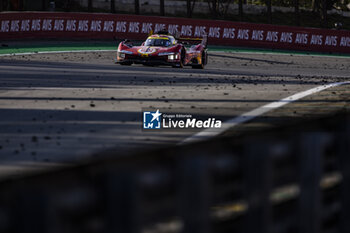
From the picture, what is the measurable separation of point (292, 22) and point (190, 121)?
89339 millimetres

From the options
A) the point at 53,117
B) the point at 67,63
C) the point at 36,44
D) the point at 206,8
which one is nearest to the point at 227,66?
the point at 67,63

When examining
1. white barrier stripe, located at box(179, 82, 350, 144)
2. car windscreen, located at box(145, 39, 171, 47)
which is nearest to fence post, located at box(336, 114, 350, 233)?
white barrier stripe, located at box(179, 82, 350, 144)

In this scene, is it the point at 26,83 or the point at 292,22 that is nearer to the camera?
the point at 26,83

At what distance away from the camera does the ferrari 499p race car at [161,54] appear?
2644 centimetres

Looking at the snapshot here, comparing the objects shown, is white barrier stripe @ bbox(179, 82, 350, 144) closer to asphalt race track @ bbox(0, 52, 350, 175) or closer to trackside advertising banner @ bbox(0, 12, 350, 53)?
asphalt race track @ bbox(0, 52, 350, 175)

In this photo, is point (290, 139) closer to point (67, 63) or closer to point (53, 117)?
point (53, 117)

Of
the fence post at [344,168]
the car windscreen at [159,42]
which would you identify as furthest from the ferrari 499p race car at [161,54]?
the fence post at [344,168]

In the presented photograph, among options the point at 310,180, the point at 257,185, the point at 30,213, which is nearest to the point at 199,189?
the point at 257,185

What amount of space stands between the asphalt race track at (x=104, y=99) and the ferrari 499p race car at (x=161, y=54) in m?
0.41

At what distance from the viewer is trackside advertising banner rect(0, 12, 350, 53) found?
1790 inches

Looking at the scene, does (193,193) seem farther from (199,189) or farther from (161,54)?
(161,54)

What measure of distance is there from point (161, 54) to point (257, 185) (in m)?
23.8

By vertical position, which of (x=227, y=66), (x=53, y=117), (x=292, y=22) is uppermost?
(x=53, y=117)

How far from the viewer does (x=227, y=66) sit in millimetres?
30266
